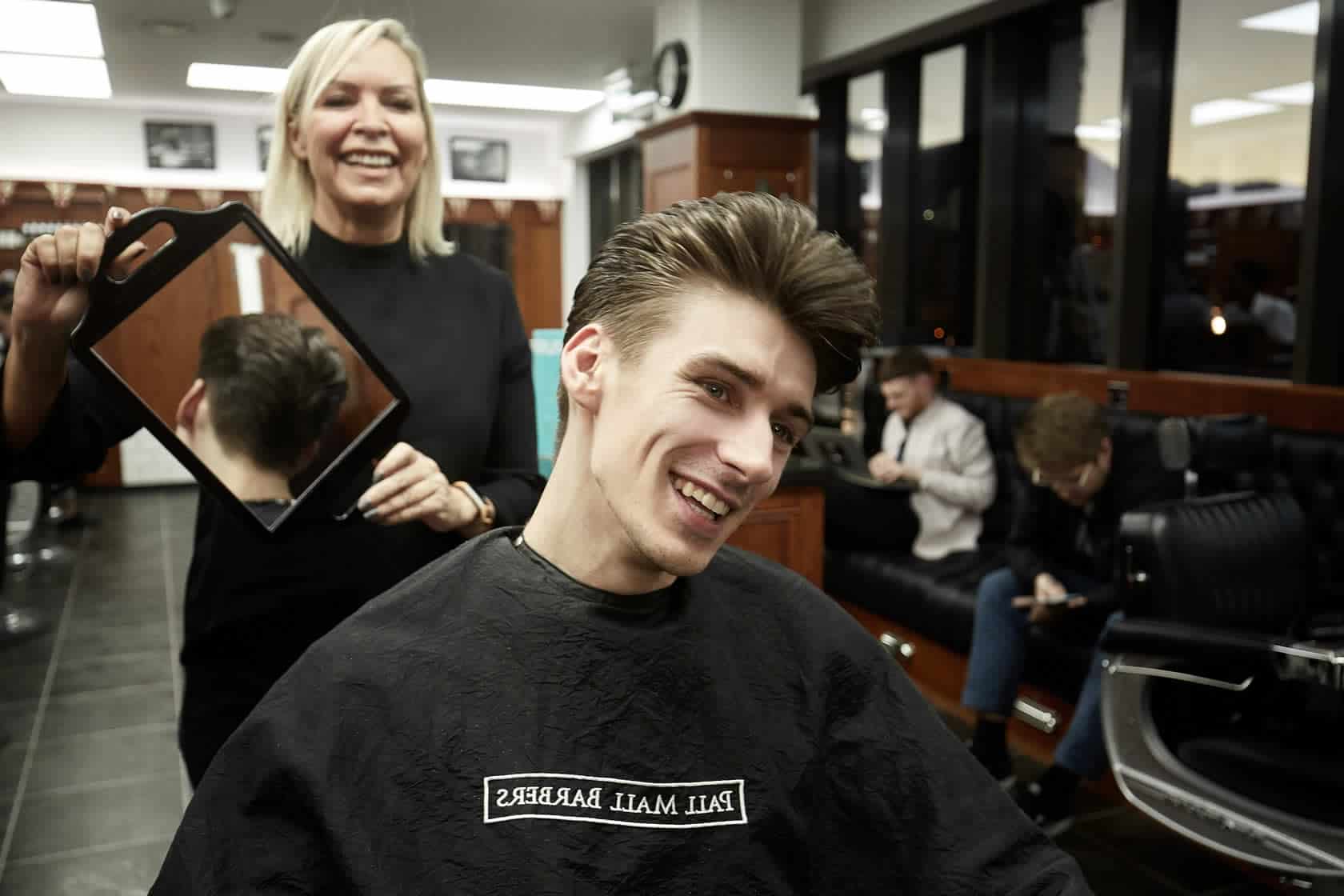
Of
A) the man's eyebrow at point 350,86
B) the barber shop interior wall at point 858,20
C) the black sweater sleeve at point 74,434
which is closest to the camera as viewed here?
the black sweater sleeve at point 74,434

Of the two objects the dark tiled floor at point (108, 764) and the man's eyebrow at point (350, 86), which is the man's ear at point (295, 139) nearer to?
the man's eyebrow at point (350, 86)

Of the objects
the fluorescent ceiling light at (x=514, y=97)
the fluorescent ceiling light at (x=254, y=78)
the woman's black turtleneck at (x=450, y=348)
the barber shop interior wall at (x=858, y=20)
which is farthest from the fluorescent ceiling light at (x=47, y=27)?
the fluorescent ceiling light at (x=514, y=97)

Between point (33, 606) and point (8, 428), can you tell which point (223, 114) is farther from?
point (8, 428)

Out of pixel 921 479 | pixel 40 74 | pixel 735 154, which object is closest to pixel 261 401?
pixel 40 74

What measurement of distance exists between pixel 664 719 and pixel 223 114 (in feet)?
29.2

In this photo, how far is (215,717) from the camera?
1354mm

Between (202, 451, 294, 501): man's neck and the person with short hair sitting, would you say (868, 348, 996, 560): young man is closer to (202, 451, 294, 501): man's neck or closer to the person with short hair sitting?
the person with short hair sitting

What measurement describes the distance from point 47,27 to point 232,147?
818 centimetres

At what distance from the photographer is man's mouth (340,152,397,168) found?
4.24 ft

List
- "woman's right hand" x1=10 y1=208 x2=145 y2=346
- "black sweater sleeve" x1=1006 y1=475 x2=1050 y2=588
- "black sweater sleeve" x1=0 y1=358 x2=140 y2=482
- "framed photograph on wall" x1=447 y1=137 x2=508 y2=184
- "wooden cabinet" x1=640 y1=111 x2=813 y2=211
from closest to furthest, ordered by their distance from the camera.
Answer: "woman's right hand" x1=10 y1=208 x2=145 y2=346 < "black sweater sleeve" x1=0 y1=358 x2=140 y2=482 < "black sweater sleeve" x1=1006 y1=475 x2=1050 y2=588 < "wooden cabinet" x1=640 y1=111 x2=813 y2=211 < "framed photograph on wall" x1=447 y1=137 x2=508 y2=184

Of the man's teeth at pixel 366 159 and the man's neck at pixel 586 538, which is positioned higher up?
the man's teeth at pixel 366 159

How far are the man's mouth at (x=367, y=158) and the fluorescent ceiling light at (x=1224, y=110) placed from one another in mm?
3807

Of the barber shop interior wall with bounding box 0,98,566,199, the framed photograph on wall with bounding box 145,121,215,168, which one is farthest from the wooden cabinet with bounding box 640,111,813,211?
the framed photograph on wall with bounding box 145,121,215,168

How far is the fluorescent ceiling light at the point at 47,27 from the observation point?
4.95 feet
